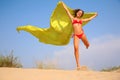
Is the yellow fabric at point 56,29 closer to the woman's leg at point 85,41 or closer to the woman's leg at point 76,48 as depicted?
the woman's leg at point 85,41

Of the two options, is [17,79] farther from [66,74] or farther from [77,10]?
[77,10]

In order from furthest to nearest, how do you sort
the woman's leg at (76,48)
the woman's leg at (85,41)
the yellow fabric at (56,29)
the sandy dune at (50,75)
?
the yellow fabric at (56,29), the woman's leg at (85,41), the woman's leg at (76,48), the sandy dune at (50,75)

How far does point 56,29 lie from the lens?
597cm

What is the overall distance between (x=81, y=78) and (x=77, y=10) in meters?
2.23

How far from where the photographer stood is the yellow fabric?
19.5 feet

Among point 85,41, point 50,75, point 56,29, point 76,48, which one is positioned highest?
point 56,29

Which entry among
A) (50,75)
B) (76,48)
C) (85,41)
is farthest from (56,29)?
(50,75)

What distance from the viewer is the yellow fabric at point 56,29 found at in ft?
19.5

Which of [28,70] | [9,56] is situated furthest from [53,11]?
[28,70]

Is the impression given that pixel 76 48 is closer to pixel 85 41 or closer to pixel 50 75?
pixel 85 41

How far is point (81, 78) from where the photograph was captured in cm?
372

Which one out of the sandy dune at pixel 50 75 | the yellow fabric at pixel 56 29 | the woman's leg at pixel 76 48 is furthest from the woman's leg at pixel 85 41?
the sandy dune at pixel 50 75

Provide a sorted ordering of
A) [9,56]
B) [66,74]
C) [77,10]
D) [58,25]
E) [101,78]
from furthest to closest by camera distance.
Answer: [9,56] → [58,25] → [77,10] → [66,74] → [101,78]

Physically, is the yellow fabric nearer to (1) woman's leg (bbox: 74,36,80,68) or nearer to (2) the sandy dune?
(1) woman's leg (bbox: 74,36,80,68)
